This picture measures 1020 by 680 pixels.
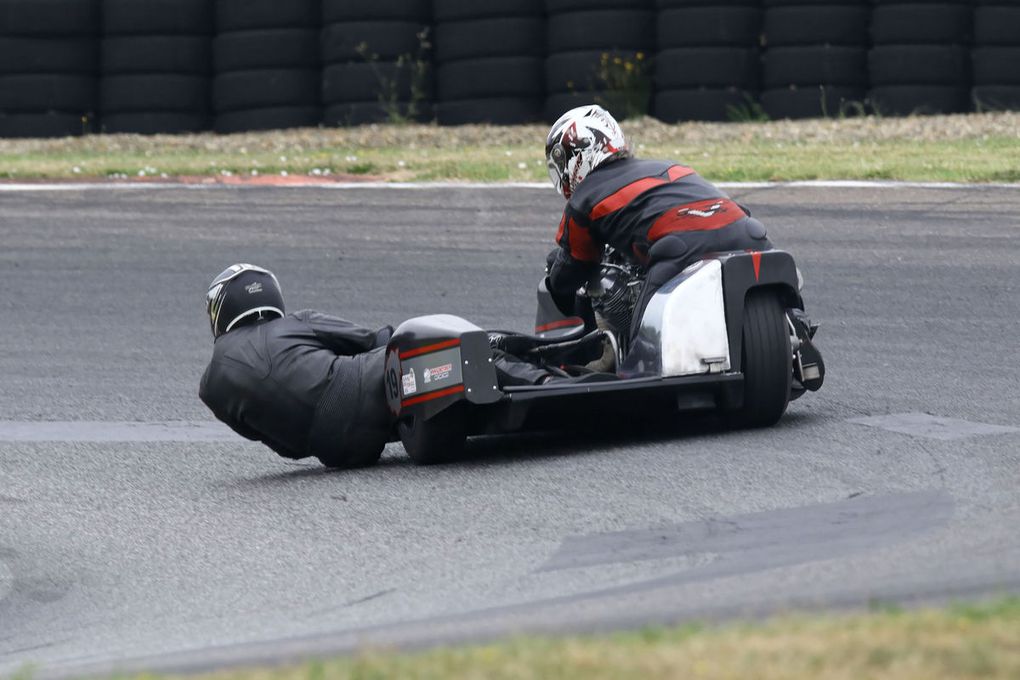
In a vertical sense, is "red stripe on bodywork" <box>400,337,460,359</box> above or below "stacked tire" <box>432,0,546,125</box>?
below

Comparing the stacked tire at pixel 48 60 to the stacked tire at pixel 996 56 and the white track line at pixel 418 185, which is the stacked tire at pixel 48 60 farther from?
the stacked tire at pixel 996 56

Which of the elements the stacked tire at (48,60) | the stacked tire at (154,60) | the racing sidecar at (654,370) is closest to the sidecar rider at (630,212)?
the racing sidecar at (654,370)

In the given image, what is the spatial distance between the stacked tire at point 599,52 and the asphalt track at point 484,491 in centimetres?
420

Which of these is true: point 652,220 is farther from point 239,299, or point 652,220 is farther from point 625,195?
point 239,299

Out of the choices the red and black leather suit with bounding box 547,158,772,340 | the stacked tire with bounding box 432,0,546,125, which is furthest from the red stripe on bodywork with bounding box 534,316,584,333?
the stacked tire with bounding box 432,0,546,125

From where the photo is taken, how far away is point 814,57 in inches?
621

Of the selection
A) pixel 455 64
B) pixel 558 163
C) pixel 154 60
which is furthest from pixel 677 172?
pixel 154 60

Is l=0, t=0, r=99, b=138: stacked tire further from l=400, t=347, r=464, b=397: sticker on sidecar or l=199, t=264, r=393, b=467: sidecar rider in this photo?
l=400, t=347, r=464, b=397: sticker on sidecar

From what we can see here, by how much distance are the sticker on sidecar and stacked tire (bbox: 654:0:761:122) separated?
373 inches

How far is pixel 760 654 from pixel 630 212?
3967 millimetres

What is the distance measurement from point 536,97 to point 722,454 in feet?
33.5

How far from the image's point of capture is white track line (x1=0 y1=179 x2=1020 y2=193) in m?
13.6

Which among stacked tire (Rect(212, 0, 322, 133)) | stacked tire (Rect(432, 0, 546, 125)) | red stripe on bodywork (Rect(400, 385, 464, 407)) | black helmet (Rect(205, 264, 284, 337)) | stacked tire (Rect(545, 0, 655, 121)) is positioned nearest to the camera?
red stripe on bodywork (Rect(400, 385, 464, 407))

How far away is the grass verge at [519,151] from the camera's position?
14445 millimetres
